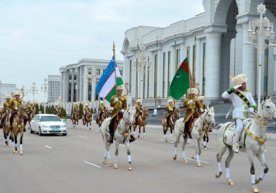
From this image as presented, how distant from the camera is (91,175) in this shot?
46.2 ft

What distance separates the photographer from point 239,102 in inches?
490

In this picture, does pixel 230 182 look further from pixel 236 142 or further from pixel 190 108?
pixel 190 108

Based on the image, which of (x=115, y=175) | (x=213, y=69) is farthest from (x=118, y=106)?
(x=213, y=69)

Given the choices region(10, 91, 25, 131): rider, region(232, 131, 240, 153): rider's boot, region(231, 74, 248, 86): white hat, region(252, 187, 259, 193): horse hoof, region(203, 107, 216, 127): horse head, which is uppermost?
region(231, 74, 248, 86): white hat

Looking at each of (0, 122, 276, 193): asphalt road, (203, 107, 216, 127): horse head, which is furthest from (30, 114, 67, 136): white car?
(203, 107, 216, 127): horse head

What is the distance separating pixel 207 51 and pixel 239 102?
2209 inches

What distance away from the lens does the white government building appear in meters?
58.0

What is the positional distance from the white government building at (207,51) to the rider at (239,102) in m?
27.2

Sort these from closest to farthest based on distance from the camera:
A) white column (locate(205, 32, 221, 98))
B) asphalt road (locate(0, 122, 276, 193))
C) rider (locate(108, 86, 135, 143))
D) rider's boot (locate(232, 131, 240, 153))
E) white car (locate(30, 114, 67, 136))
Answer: asphalt road (locate(0, 122, 276, 193)), rider's boot (locate(232, 131, 240, 153)), rider (locate(108, 86, 135, 143)), white car (locate(30, 114, 67, 136)), white column (locate(205, 32, 221, 98))

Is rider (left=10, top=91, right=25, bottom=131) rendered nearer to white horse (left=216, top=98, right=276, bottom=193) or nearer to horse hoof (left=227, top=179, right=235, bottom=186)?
horse hoof (left=227, top=179, right=235, bottom=186)

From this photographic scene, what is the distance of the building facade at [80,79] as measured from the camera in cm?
15650

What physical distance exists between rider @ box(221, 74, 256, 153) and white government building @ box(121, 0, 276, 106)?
27160 millimetres

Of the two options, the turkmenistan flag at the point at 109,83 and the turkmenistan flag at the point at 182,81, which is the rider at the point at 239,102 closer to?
the turkmenistan flag at the point at 109,83

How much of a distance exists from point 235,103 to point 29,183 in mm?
5221
